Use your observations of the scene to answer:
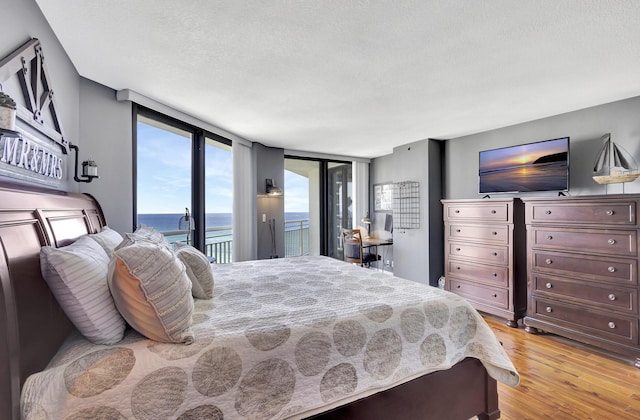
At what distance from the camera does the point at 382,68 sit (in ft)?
7.47

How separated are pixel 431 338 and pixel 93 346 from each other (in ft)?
5.27

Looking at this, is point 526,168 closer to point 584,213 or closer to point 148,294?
point 584,213

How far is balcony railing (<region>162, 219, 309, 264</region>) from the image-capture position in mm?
3633

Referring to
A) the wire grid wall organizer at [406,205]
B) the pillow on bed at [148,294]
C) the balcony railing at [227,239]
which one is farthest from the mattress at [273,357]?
the wire grid wall organizer at [406,205]

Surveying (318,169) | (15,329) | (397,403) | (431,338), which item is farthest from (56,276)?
(318,169)

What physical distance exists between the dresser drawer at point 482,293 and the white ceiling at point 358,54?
6.92ft

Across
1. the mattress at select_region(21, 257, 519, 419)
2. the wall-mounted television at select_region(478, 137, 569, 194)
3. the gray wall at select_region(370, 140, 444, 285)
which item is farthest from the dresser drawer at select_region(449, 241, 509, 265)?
the mattress at select_region(21, 257, 519, 419)

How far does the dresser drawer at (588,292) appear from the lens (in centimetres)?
254

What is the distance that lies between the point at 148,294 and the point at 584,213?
3.61 m

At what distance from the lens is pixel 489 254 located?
3.62 metres

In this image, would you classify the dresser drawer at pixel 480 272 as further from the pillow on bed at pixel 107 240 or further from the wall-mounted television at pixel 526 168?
the pillow on bed at pixel 107 240

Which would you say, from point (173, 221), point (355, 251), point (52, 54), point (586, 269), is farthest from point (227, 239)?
point (586, 269)

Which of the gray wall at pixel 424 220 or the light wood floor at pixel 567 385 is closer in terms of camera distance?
the light wood floor at pixel 567 385

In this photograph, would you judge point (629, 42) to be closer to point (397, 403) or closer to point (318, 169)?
point (397, 403)
